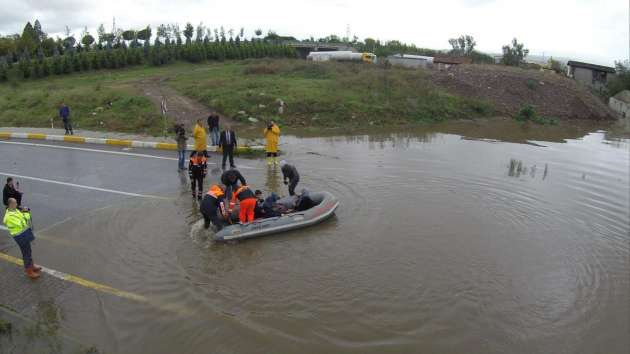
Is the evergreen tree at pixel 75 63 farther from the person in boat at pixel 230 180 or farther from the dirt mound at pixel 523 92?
the person in boat at pixel 230 180

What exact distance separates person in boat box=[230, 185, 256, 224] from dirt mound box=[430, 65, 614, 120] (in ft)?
78.1

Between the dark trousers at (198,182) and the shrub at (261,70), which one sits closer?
the dark trousers at (198,182)

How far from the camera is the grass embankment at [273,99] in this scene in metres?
23.0

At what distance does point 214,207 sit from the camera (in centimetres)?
973

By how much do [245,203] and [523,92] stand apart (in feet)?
91.4

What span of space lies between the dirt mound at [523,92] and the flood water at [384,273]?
1714 centimetres

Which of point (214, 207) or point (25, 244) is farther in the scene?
point (214, 207)

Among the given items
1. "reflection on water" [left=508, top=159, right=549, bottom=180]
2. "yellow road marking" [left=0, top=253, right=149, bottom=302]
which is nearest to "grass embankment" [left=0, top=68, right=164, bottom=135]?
"yellow road marking" [left=0, top=253, right=149, bottom=302]

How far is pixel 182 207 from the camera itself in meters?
11.7

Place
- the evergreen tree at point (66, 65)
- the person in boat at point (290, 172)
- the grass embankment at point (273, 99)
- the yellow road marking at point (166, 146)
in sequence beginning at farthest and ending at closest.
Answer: the evergreen tree at point (66, 65) < the grass embankment at point (273, 99) < the yellow road marking at point (166, 146) < the person in boat at point (290, 172)

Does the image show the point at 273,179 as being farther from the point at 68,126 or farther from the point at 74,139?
the point at 68,126

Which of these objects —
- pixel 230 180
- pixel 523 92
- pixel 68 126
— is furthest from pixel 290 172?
pixel 523 92

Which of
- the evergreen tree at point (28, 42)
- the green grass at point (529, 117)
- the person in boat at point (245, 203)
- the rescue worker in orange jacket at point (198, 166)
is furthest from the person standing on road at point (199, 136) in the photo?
the evergreen tree at point (28, 42)

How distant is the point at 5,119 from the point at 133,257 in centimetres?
1986
